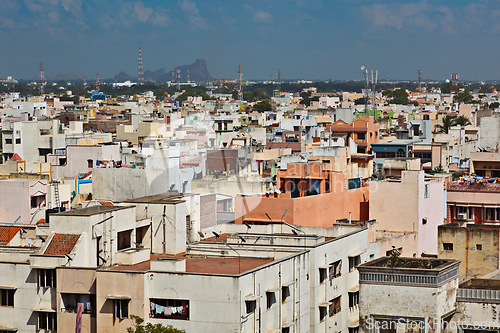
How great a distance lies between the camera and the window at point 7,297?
13.1 meters

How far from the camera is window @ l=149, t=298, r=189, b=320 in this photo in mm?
11711

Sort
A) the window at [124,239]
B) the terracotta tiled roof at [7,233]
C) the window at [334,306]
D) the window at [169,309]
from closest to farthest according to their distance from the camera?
the window at [169,309], the window at [124,239], the window at [334,306], the terracotta tiled roof at [7,233]

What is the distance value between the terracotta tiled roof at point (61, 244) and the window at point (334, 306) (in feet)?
16.4

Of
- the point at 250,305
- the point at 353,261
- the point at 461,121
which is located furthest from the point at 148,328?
the point at 461,121

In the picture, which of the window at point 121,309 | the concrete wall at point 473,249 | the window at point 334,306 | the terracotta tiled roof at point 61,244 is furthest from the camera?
the concrete wall at point 473,249

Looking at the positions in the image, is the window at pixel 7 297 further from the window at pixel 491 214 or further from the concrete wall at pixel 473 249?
the window at pixel 491 214

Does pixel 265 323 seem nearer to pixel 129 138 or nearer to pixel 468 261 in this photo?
pixel 468 261

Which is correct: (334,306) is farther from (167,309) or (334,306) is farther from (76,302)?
(76,302)

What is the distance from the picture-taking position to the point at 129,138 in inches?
1598

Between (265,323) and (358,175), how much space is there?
13.1 metres

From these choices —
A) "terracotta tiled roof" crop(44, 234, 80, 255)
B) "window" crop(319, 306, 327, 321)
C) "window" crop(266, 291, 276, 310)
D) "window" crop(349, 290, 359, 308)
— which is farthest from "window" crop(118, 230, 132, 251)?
"window" crop(349, 290, 359, 308)

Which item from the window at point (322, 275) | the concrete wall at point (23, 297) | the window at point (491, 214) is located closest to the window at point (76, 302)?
the concrete wall at point (23, 297)

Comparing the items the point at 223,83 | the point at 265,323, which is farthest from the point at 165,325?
the point at 223,83

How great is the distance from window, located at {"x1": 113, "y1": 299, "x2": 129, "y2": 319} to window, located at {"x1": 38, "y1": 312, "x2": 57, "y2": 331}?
1433 mm
